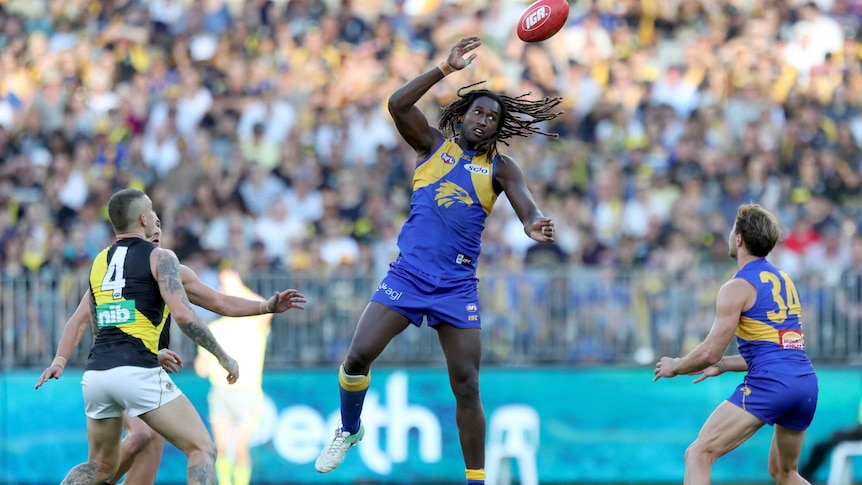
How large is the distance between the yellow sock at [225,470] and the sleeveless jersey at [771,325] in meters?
6.95

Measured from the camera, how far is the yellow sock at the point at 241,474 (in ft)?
46.1

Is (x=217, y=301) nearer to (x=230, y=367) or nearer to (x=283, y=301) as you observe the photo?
(x=283, y=301)

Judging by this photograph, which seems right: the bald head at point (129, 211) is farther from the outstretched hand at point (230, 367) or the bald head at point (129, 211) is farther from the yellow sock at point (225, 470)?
the yellow sock at point (225, 470)

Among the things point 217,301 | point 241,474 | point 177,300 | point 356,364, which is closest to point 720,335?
point 356,364

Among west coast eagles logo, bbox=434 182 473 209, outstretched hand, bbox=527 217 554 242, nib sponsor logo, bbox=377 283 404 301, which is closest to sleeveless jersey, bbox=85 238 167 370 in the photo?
nib sponsor logo, bbox=377 283 404 301

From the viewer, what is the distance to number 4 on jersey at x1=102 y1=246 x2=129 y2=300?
835 centimetres

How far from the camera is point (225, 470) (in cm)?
1410

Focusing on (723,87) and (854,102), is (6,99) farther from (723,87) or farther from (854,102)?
(854,102)

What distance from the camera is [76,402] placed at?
14258 mm

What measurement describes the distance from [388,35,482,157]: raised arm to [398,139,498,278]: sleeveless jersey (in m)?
0.13

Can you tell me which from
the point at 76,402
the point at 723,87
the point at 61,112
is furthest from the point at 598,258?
the point at 61,112

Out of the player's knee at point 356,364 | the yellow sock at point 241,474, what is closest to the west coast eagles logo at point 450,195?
the player's knee at point 356,364

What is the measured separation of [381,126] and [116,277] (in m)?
8.93

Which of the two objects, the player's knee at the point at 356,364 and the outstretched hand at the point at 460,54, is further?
the player's knee at the point at 356,364
